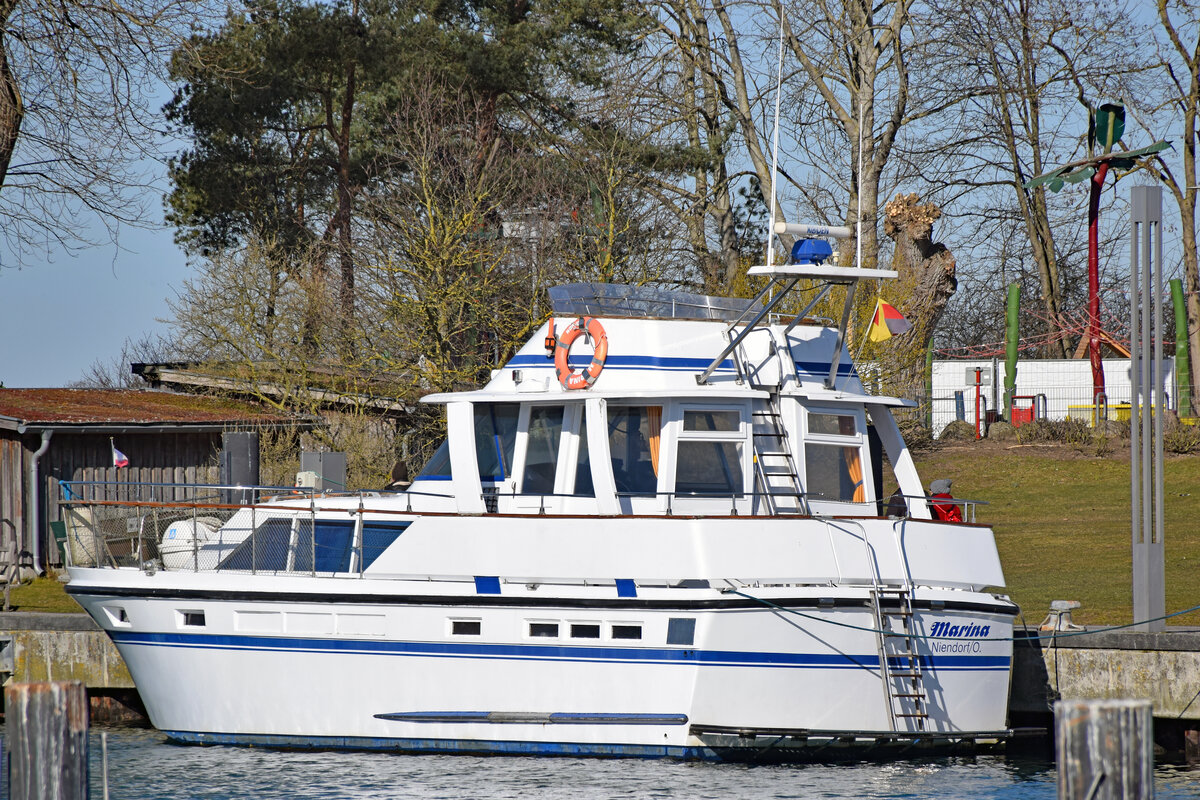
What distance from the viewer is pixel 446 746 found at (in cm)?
1209

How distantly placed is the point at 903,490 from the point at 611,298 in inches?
128

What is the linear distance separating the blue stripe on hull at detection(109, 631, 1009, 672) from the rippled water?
877 millimetres

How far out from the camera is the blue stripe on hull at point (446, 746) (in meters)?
11.8

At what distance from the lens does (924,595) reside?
464 inches

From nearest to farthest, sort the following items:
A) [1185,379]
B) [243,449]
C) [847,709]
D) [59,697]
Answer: [59,697] → [847,709] → [243,449] → [1185,379]

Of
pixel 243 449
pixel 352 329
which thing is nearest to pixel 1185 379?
pixel 352 329

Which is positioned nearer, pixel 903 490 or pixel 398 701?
pixel 398 701

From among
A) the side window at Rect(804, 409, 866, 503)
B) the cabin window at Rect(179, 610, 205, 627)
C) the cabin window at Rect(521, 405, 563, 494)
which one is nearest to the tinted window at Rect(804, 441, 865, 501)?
the side window at Rect(804, 409, 866, 503)

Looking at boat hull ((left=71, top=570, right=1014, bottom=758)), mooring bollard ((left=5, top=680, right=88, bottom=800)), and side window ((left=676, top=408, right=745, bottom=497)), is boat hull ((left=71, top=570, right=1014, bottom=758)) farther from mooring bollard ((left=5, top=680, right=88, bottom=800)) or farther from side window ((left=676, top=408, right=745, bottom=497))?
mooring bollard ((left=5, top=680, right=88, bottom=800))

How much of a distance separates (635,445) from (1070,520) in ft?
45.9

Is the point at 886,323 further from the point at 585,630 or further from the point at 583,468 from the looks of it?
the point at 585,630

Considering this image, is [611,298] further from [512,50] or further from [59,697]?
[512,50]

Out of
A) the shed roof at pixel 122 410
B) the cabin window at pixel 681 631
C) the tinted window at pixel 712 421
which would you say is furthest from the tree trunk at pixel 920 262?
the cabin window at pixel 681 631

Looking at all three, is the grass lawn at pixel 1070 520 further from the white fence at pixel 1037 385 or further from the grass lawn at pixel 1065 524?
the white fence at pixel 1037 385
